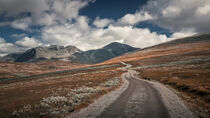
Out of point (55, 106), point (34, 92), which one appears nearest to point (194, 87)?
point (55, 106)

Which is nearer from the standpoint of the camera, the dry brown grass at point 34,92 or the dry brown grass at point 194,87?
the dry brown grass at point 194,87

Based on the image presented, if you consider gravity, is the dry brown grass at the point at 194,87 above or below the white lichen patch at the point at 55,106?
below

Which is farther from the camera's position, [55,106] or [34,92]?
[34,92]

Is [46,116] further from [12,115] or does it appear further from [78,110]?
[12,115]

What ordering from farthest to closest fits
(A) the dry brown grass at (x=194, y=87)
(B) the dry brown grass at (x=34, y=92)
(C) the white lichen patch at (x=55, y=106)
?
(B) the dry brown grass at (x=34, y=92) < (A) the dry brown grass at (x=194, y=87) < (C) the white lichen patch at (x=55, y=106)

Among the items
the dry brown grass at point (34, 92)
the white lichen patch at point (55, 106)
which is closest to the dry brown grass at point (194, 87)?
the dry brown grass at point (34, 92)

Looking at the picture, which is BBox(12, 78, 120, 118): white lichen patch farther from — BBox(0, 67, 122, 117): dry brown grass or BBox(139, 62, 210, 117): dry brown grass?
BBox(139, 62, 210, 117): dry brown grass

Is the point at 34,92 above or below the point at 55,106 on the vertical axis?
below

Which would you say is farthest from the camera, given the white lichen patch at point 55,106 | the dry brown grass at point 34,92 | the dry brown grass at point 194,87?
the dry brown grass at point 34,92

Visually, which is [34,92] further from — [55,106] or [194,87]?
[194,87]

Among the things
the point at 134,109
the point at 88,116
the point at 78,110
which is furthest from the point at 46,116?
the point at 134,109

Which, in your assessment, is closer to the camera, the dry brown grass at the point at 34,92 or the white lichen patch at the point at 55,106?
the white lichen patch at the point at 55,106

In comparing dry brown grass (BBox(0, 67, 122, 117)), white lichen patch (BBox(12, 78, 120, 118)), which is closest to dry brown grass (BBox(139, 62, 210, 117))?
dry brown grass (BBox(0, 67, 122, 117))

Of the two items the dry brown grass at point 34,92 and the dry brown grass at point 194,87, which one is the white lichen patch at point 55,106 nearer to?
the dry brown grass at point 34,92
